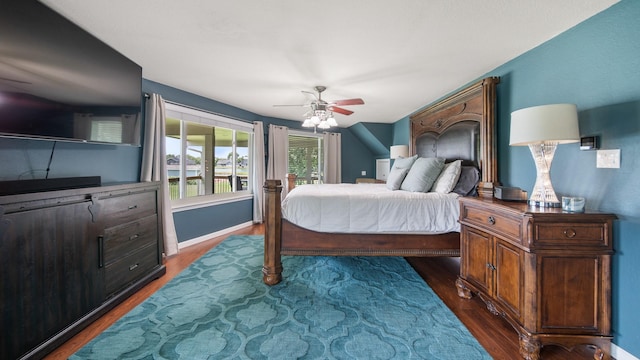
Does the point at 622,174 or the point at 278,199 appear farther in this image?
the point at 278,199

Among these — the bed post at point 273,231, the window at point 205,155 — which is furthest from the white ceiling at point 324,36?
the bed post at point 273,231

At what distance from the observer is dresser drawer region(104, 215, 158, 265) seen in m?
1.95

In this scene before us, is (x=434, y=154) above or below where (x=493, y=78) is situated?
below

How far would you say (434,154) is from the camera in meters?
3.64

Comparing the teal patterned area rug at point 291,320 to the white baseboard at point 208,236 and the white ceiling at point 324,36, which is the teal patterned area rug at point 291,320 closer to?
the white baseboard at point 208,236

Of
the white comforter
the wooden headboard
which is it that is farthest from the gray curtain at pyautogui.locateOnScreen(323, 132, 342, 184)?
the white comforter

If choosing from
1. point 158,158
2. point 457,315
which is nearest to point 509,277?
point 457,315

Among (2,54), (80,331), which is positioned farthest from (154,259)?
(2,54)

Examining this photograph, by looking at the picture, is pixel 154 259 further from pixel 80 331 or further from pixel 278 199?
pixel 278 199

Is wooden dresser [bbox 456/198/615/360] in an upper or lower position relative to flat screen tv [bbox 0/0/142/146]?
lower

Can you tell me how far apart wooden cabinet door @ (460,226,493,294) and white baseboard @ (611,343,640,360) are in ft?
2.11

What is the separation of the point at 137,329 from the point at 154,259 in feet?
3.09

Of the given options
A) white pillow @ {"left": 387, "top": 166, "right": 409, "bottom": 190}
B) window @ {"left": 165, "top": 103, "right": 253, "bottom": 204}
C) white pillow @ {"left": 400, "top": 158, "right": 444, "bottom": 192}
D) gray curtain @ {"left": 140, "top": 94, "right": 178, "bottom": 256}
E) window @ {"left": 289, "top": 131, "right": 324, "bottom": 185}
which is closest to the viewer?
white pillow @ {"left": 400, "top": 158, "right": 444, "bottom": 192}

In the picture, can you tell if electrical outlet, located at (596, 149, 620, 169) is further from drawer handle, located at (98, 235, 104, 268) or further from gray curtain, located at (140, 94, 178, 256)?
gray curtain, located at (140, 94, 178, 256)
